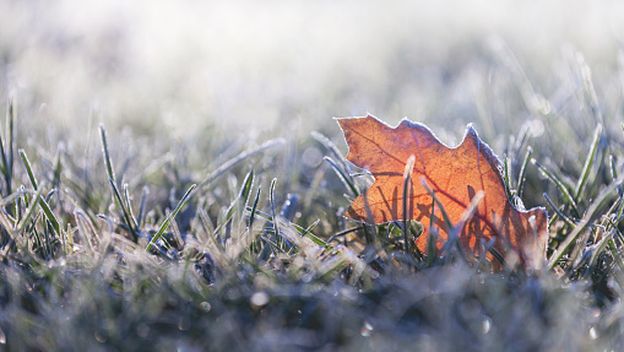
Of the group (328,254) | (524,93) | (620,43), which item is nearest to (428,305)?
(328,254)

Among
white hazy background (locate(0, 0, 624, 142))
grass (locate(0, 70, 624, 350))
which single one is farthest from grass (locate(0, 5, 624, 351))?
white hazy background (locate(0, 0, 624, 142))

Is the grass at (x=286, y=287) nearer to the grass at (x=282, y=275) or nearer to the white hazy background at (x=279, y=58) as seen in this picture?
the grass at (x=282, y=275)

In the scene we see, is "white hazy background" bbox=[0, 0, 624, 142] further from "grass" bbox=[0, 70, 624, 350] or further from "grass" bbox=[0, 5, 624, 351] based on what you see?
"grass" bbox=[0, 70, 624, 350]

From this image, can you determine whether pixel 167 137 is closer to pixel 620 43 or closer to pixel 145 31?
pixel 620 43

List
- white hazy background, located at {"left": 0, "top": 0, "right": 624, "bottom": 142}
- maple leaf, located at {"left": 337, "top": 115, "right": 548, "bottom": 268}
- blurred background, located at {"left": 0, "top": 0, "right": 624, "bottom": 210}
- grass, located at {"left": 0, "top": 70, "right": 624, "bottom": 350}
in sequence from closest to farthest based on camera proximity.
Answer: grass, located at {"left": 0, "top": 70, "right": 624, "bottom": 350}, maple leaf, located at {"left": 337, "top": 115, "right": 548, "bottom": 268}, blurred background, located at {"left": 0, "top": 0, "right": 624, "bottom": 210}, white hazy background, located at {"left": 0, "top": 0, "right": 624, "bottom": 142}

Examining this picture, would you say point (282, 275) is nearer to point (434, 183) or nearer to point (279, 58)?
point (434, 183)

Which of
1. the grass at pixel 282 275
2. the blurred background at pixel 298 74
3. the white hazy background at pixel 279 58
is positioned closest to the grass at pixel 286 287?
the grass at pixel 282 275
